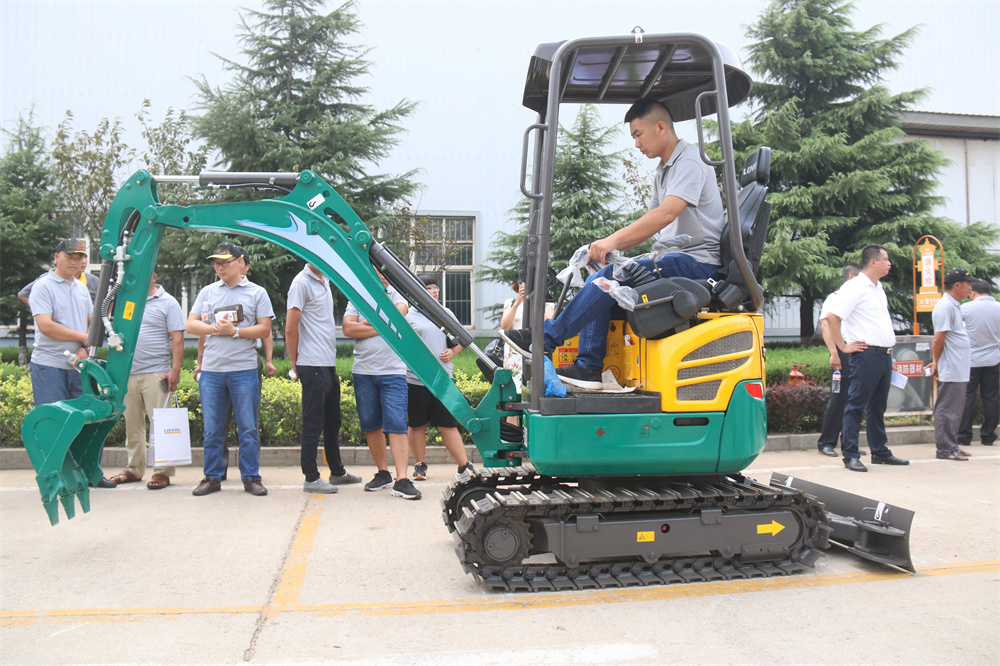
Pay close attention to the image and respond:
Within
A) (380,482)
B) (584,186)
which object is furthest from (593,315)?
(584,186)

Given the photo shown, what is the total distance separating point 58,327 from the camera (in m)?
6.45

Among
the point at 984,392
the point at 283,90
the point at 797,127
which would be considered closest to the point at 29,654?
the point at 984,392

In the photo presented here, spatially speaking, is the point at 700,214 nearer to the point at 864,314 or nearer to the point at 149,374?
the point at 864,314

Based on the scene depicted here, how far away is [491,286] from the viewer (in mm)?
17812

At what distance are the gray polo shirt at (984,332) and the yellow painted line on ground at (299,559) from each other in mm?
8047

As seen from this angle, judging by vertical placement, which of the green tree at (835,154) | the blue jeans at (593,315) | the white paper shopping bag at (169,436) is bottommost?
the white paper shopping bag at (169,436)

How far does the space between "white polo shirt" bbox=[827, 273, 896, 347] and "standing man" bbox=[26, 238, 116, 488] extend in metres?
7.49

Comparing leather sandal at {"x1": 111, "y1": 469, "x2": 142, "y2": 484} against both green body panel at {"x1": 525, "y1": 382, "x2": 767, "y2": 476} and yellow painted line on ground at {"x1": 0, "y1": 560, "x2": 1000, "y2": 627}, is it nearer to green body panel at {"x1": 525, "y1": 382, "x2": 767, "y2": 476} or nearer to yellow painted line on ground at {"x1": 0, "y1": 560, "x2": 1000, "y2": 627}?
yellow painted line on ground at {"x1": 0, "y1": 560, "x2": 1000, "y2": 627}

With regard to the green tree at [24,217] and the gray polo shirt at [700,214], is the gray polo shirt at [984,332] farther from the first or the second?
the green tree at [24,217]

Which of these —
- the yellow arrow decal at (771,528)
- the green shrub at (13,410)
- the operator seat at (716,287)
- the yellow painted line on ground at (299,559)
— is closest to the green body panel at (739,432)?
the yellow arrow decal at (771,528)

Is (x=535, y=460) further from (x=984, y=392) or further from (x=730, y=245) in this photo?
(x=984, y=392)

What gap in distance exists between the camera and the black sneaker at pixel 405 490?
6363mm

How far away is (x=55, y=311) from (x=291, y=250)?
3.15 metres

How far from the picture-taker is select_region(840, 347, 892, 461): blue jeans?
781 centimetres
